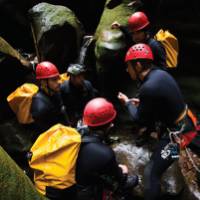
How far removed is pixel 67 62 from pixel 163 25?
3290 mm

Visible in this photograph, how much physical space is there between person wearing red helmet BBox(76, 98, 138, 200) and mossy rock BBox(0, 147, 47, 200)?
4.53 ft

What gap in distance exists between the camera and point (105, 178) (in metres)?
5.30

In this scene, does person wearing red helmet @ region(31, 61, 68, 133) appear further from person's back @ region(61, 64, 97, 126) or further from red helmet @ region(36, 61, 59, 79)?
person's back @ region(61, 64, 97, 126)

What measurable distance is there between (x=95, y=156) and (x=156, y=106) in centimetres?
155

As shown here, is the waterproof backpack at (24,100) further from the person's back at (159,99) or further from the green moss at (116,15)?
the green moss at (116,15)

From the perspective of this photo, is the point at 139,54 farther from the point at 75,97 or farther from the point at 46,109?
the point at 75,97

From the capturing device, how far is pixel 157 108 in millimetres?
5961

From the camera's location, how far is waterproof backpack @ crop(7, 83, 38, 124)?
7824mm

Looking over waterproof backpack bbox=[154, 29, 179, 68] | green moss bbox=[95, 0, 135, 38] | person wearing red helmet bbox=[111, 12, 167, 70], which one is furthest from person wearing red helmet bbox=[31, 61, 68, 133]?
green moss bbox=[95, 0, 135, 38]

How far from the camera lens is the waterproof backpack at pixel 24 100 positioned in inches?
308

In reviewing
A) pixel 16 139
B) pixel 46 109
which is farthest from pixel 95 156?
pixel 16 139

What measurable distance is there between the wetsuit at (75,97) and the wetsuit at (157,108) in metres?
1.96

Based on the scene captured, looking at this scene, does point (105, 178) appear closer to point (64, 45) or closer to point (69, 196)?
point (69, 196)

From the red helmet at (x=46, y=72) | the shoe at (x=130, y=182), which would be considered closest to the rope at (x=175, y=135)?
the shoe at (x=130, y=182)
